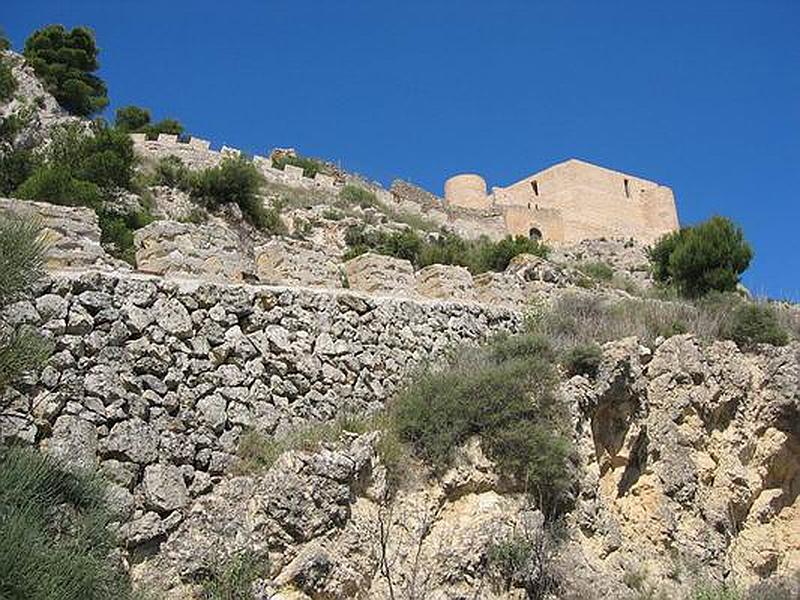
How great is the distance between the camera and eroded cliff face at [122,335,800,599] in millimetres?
6887

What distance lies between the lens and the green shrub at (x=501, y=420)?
8328 millimetres

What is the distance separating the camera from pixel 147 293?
26.1 feet

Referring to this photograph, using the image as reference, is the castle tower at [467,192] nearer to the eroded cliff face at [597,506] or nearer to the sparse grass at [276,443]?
the eroded cliff face at [597,506]

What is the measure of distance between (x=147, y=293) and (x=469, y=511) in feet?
12.4

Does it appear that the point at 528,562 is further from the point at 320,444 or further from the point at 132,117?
the point at 132,117

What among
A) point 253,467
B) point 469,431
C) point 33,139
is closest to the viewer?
point 253,467

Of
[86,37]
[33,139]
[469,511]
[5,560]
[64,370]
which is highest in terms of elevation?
[86,37]

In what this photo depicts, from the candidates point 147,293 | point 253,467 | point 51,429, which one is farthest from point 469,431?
point 51,429

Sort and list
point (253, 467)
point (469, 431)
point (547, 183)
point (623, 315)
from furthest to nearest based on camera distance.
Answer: point (547, 183)
point (623, 315)
point (469, 431)
point (253, 467)

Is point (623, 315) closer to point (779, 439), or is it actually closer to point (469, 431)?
point (779, 439)

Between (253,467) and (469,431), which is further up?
(469,431)

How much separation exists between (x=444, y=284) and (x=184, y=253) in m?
4.19

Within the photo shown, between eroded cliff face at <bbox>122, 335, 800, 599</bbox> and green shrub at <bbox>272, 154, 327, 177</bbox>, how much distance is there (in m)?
22.9

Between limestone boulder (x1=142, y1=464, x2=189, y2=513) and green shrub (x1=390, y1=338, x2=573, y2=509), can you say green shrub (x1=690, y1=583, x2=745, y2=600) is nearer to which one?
green shrub (x1=390, y1=338, x2=573, y2=509)
